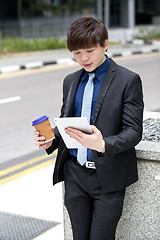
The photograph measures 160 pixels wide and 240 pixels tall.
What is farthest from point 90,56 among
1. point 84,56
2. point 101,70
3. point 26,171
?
point 26,171

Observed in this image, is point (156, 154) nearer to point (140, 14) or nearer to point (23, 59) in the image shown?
point (23, 59)

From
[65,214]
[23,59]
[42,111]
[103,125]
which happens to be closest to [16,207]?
[65,214]

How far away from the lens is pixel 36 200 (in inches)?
193

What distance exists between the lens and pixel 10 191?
521 centimetres

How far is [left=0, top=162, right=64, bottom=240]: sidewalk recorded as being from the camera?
14.4 ft

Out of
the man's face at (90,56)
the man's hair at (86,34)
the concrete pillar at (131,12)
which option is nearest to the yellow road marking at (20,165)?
the man's face at (90,56)

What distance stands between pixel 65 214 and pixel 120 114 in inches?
43.3

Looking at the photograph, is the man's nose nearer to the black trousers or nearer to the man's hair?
the man's hair

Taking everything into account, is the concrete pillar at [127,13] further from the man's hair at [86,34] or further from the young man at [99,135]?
the man's hair at [86,34]

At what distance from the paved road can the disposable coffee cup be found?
12.2 feet

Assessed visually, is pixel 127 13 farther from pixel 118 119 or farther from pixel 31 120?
pixel 118 119

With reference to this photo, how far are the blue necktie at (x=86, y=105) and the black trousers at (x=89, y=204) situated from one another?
0.23 ft

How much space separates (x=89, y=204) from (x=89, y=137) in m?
0.56

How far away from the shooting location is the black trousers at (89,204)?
2736mm
